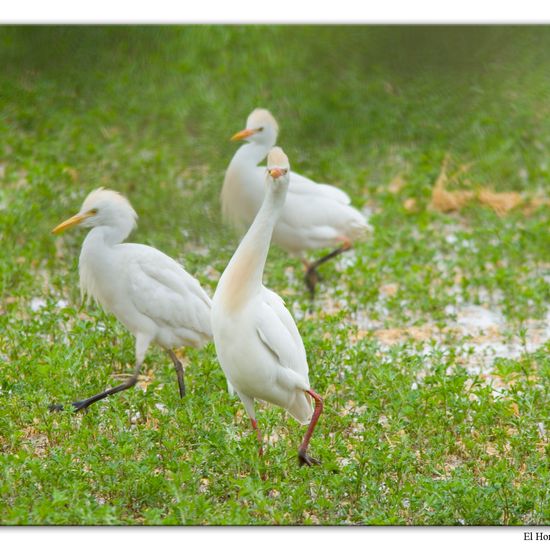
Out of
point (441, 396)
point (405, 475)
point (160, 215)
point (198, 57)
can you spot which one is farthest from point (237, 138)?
point (405, 475)

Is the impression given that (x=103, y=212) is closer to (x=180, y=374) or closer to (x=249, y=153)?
(x=180, y=374)

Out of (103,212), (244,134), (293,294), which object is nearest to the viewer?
(103,212)

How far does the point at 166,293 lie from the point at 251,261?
2.46 ft

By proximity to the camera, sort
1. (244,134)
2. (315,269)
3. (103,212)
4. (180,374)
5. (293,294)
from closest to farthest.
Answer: (103,212), (180,374), (244,134), (293,294), (315,269)

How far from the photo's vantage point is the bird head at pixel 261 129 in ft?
16.5

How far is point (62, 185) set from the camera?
5953 mm

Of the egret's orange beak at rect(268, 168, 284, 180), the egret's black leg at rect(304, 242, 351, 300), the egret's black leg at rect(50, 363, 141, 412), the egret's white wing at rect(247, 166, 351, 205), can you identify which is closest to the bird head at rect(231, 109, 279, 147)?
A: the egret's white wing at rect(247, 166, 351, 205)

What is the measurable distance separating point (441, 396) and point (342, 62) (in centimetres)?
144

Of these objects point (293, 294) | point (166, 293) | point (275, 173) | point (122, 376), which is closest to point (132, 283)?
point (166, 293)

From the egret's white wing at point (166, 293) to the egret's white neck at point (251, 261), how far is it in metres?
0.68

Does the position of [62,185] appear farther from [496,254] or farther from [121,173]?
[496,254]

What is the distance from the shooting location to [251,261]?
315 cm

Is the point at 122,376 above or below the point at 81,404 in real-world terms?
above

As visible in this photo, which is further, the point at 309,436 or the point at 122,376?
the point at 122,376
